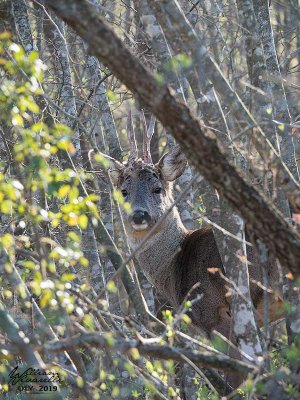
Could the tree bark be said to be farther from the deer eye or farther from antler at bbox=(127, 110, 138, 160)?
the deer eye

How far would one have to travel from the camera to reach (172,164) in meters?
9.30

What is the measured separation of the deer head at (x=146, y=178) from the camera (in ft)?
29.7

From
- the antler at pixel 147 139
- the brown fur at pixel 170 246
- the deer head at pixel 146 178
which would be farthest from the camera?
the deer head at pixel 146 178

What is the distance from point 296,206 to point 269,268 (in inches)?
117

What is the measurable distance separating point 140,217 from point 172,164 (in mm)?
939

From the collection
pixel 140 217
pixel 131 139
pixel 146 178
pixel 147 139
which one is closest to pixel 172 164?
pixel 146 178

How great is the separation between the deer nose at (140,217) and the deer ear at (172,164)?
31.0 inches

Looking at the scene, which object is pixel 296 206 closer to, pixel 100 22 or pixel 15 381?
pixel 100 22

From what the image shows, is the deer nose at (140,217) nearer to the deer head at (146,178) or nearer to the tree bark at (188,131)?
the deer head at (146,178)

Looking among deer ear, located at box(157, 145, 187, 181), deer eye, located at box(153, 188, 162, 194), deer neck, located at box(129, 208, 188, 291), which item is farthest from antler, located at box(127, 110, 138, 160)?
deer neck, located at box(129, 208, 188, 291)

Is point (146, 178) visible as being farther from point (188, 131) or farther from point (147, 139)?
point (188, 131)

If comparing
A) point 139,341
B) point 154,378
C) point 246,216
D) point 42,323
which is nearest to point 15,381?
point 42,323

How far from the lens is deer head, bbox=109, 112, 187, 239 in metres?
9.04

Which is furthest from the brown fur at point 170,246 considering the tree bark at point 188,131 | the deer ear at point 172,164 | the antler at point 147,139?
the tree bark at point 188,131
